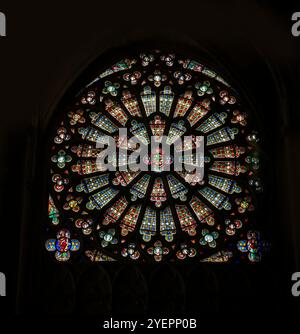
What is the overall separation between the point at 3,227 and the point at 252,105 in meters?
4.44

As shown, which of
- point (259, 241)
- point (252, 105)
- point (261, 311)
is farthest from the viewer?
point (252, 105)

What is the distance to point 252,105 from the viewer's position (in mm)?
13523

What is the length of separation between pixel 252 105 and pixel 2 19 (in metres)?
4.17

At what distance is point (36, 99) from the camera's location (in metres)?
13.1

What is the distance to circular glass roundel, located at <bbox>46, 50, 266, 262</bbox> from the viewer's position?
12.6 meters

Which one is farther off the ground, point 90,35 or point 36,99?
point 90,35

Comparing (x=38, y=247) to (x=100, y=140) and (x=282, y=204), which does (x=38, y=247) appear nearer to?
(x=100, y=140)

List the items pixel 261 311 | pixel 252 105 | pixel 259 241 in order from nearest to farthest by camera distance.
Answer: pixel 261 311, pixel 259 241, pixel 252 105

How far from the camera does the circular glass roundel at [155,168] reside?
12633mm

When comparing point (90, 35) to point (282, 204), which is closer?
point (282, 204)

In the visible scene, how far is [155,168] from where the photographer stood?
13.3 metres
